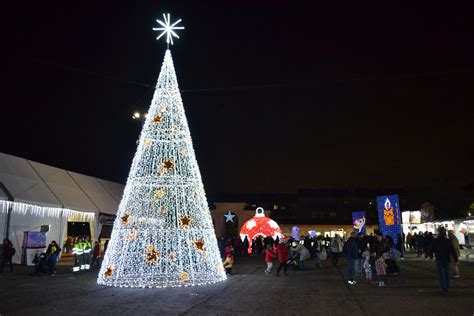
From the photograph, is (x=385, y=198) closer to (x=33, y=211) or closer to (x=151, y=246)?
(x=151, y=246)

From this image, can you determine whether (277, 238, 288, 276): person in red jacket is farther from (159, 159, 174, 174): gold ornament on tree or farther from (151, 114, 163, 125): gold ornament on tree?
(151, 114, 163, 125): gold ornament on tree

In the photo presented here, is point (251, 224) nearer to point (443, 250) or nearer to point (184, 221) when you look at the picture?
point (184, 221)

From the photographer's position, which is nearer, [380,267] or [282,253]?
[380,267]

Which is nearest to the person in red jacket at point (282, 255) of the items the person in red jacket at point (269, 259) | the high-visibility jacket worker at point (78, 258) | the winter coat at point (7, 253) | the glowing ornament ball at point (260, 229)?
the person in red jacket at point (269, 259)

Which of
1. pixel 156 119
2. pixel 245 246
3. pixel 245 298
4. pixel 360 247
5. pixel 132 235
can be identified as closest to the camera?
pixel 245 298

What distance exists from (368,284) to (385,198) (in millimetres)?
13657

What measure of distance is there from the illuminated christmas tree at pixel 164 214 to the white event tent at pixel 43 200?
7671mm

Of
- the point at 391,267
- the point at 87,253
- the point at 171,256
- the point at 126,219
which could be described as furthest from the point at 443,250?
the point at 87,253

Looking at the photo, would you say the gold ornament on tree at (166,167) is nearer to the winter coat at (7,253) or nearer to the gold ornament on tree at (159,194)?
the gold ornament on tree at (159,194)

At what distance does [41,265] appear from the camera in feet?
49.4

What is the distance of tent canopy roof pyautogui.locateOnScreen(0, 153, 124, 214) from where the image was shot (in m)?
18.1

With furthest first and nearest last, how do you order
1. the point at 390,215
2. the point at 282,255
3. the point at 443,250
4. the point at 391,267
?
the point at 390,215 → the point at 282,255 → the point at 391,267 → the point at 443,250

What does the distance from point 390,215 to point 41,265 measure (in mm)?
18272

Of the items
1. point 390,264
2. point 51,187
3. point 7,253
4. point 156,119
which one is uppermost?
point 156,119
